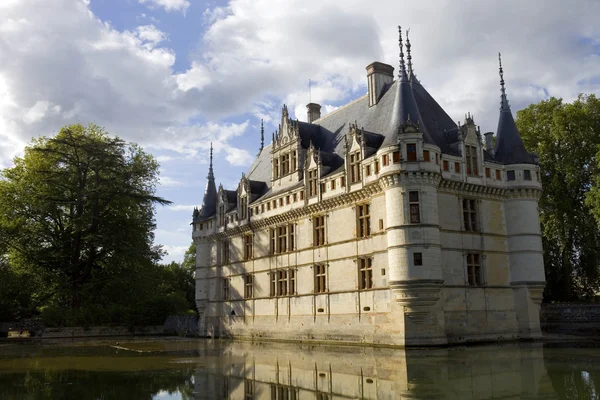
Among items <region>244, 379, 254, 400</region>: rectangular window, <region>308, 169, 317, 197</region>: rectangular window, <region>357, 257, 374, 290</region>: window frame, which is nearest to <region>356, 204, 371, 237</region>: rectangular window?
<region>357, 257, 374, 290</region>: window frame

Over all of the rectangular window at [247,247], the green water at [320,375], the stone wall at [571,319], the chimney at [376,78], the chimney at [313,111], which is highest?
the chimney at [313,111]

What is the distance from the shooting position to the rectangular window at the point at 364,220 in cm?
2477

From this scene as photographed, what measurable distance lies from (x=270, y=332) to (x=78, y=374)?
16187 mm

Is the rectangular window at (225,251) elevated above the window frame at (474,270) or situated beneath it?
elevated above

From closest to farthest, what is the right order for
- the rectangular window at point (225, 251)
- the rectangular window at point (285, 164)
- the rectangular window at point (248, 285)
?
the rectangular window at point (285, 164) → the rectangular window at point (248, 285) → the rectangular window at point (225, 251)

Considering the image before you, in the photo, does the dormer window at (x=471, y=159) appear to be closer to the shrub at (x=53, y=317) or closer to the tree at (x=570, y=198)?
the tree at (x=570, y=198)

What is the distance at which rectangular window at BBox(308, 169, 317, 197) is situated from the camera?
2791 cm

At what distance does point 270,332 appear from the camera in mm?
30375

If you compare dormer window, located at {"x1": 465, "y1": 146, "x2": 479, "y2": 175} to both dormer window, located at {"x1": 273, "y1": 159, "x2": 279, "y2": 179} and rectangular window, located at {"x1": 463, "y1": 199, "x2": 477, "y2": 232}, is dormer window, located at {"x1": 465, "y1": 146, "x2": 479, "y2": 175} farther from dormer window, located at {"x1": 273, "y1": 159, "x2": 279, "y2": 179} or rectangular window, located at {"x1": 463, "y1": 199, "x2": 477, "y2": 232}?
dormer window, located at {"x1": 273, "y1": 159, "x2": 279, "y2": 179}

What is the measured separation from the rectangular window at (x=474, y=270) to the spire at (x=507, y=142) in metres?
5.08

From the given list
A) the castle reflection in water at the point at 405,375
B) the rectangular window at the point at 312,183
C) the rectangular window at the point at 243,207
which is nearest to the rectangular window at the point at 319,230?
the rectangular window at the point at 312,183

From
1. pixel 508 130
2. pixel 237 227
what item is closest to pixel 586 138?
pixel 508 130

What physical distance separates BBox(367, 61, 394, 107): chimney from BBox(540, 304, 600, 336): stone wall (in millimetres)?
14173

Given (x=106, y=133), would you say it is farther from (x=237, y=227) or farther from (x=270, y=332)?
(x=270, y=332)
